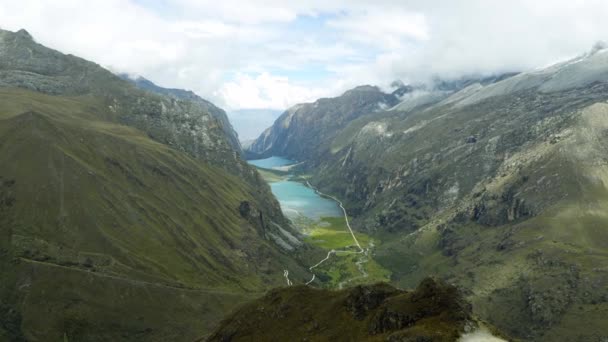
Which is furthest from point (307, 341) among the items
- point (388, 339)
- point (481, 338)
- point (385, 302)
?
point (481, 338)

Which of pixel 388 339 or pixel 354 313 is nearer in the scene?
pixel 388 339

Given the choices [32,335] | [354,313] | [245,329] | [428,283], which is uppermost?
[428,283]

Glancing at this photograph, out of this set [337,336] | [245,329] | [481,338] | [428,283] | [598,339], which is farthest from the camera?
[598,339]

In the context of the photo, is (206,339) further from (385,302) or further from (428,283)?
(428,283)

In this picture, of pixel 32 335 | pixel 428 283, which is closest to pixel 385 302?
pixel 428 283

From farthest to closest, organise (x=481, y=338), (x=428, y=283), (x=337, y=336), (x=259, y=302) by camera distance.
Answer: (x=259, y=302) < (x=337, y=336) < (x=428, y=283) < (x=481, y=338)

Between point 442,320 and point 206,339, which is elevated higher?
point 442,320
